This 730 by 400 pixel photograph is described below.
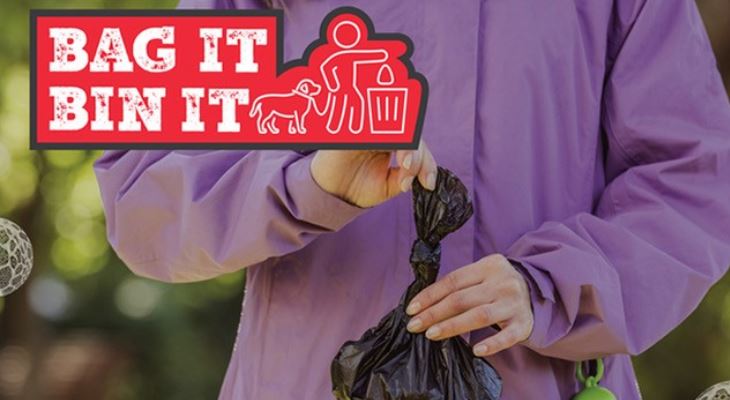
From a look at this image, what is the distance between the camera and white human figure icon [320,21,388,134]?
118 centimetres

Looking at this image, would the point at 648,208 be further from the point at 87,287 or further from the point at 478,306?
the point at 87,287

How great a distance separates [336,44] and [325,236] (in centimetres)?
36

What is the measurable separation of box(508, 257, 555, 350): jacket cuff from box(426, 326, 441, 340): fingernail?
Answer: 0.11 m

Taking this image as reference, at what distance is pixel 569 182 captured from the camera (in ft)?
5.12

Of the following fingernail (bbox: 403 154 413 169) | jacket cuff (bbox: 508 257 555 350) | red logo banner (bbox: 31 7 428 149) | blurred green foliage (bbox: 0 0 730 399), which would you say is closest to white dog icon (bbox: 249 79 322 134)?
red logo banner (bbox: 31 7 428 149)

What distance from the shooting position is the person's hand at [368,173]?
1280 millimetres

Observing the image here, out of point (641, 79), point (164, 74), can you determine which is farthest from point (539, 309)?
point (164, 74)

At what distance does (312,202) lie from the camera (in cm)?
136

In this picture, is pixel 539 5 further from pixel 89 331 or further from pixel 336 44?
pixel 89 331

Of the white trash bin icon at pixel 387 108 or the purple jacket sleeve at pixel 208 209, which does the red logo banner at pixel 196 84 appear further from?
the purple jacket sleeve at pixel 208 209

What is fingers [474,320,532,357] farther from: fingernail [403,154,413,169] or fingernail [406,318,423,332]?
fingernail [403,154,413,169]

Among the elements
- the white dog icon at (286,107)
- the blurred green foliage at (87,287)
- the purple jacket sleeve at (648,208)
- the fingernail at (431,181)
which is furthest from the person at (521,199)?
the blurred green foliage at (87,287)

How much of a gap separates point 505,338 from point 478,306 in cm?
5

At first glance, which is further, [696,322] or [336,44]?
[696,322]
